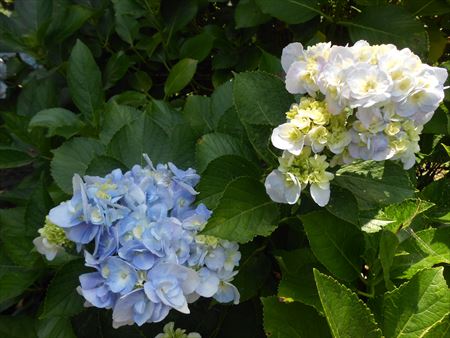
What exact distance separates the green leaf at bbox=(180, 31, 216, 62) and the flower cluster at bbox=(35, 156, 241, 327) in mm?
852

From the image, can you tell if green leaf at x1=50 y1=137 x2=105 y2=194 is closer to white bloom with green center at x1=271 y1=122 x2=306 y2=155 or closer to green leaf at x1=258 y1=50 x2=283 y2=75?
green leaf at x1=258 y1=50 x2=283 y2=75

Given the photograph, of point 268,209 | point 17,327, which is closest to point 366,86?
Answer: point 268,209

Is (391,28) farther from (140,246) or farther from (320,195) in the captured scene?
(140,246)

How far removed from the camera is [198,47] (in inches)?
73.0

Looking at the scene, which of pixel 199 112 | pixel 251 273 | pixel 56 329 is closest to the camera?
pixel 251 273

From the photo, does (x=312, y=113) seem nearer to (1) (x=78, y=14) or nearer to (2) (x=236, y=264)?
(2) (x=236, y=264)

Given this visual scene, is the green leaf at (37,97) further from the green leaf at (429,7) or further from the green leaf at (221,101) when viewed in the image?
the green leaf at (429,7)

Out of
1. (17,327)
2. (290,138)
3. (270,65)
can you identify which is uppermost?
Result: (290,138)

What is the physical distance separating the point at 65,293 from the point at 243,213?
1.33ft

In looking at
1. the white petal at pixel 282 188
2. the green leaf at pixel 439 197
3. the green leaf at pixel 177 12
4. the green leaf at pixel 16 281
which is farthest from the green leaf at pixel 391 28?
the green leaf at pixel 16 281

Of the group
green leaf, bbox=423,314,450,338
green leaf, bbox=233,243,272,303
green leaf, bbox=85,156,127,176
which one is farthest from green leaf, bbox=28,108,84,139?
green leaf, bbox=423,314,450,338

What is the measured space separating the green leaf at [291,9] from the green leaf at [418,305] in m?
0.83

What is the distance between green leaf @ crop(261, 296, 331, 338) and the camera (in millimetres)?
1022

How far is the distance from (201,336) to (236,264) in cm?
31
